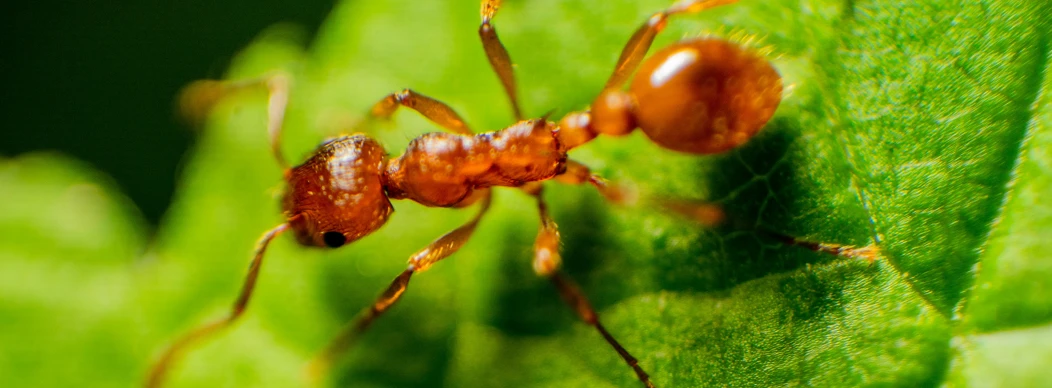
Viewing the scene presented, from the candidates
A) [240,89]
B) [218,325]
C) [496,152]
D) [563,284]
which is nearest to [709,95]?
[563,284]

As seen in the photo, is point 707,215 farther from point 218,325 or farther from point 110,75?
point 110,75

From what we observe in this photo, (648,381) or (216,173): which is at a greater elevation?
(216,173)

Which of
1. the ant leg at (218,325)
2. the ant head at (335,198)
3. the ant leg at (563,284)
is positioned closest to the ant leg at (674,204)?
the ant leg at (563,284)

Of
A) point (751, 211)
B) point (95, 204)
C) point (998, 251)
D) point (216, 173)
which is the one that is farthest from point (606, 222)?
point (95, 204)

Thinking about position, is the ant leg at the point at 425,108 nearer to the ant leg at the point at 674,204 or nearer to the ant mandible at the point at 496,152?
the ant mandible at the point at 496,152

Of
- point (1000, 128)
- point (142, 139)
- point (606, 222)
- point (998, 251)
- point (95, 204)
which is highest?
point (1000, 128)

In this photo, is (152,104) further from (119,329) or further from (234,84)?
(119,329)

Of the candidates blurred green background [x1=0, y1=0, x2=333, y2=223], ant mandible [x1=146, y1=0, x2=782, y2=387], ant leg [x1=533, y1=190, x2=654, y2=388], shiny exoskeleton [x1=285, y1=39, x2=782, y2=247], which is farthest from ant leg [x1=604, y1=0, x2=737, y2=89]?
blurred green background [x1=0, y1=0, x2=333, y2=223]
